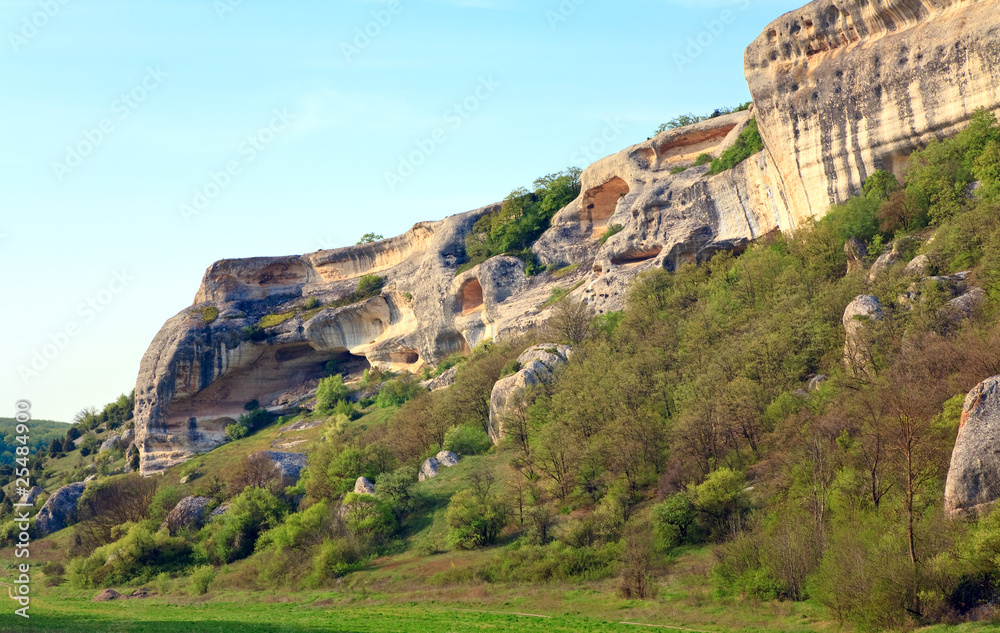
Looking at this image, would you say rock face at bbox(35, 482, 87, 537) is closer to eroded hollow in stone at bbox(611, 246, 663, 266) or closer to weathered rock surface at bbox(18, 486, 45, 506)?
weathered rock surface at bbox(18, 486, 45, 506)

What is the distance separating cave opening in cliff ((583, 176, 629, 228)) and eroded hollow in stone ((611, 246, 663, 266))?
265 inches

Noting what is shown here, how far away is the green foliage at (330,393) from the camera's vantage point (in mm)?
58594

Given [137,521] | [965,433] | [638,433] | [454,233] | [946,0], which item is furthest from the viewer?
[454,233]

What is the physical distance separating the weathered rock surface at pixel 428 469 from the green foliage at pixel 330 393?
2015 cm

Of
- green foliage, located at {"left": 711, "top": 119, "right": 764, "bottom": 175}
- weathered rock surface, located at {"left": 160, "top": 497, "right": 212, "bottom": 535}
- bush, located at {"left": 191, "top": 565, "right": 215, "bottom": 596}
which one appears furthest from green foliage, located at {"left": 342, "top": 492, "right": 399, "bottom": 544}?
green foliage, located at {"left": 711, "top": 119, "right": 764, "bottom": 175}

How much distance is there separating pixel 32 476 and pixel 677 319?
1957 inches

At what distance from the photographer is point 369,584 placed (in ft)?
95.5

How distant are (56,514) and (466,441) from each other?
26.1m

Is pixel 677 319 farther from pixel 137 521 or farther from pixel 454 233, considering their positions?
pixel 137 521

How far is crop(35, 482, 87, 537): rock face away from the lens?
1930 inches

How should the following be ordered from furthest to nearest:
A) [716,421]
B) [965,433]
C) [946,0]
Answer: [946,0], [716,421], [965,433]

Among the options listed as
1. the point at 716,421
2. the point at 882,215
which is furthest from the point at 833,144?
the point at 716,421

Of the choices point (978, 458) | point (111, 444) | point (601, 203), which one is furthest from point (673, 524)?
point (111, 444)

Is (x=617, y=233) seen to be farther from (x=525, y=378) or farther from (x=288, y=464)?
(x=288, y=464)
